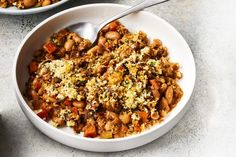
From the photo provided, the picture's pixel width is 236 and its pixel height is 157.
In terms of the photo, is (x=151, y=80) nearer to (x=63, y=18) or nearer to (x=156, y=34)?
(x=156, y=34)

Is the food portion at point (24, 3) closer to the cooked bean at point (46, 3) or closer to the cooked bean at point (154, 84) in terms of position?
the cooked bean at point (46, 3)

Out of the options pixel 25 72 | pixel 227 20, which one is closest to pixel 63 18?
pixel 25 72

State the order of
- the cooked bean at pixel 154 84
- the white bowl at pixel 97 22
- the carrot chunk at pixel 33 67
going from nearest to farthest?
the white bowl at pixel 97 22
the cooked bean at pixel 154 84
the carrot chunk at pixel 33 67

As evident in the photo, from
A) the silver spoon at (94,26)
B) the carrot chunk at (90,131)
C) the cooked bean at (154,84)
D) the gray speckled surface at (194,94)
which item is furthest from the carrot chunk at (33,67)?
the cooked bean at (154,84)

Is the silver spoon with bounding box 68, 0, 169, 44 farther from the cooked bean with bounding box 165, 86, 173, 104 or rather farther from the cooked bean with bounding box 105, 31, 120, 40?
the cooked bean with bounding box 165, 86, 173, 104

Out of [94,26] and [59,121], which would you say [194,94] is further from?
[59,121]

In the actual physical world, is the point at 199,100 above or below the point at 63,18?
below

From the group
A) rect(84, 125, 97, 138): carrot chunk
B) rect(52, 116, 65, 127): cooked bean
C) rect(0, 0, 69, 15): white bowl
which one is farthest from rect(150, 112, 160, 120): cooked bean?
rect(0, 0, 69, 15): white bowl
